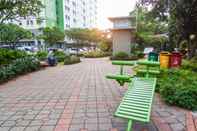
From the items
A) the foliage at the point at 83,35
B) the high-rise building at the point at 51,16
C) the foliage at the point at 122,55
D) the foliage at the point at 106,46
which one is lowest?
the foliage at the point at 122,55

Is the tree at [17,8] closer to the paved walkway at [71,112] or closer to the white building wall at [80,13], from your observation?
the paved walkway at [71,112]

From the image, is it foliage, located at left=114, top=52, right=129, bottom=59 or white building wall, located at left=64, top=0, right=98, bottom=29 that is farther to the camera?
white building wall, located at left=64, top=0, right=98, bottom=29

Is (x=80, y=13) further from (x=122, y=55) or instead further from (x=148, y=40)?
(x=122, y=55)

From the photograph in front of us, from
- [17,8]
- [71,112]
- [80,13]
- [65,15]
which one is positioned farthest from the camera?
[80,13]

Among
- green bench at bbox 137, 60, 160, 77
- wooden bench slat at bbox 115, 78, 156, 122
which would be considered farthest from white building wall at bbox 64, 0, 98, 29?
wooden bench slat at bbox 115, 78, 156, 122

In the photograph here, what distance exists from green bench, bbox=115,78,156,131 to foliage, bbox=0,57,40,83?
20.7 ft

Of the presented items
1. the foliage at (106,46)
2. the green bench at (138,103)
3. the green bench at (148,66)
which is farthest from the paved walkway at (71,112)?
the foliage at (106,46)

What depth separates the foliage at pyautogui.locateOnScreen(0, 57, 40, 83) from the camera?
361 inches

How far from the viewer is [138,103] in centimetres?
374

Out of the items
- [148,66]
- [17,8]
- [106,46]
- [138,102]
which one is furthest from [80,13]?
[138,102]

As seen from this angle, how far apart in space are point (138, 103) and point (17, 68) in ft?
27.5

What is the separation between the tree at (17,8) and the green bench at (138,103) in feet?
28.3

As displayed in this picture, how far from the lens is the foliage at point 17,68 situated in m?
9.16

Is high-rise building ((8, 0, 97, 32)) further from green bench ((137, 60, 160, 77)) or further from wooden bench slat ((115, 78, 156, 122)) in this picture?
wooden bench slat ((115, 78, 156, 122))
